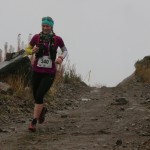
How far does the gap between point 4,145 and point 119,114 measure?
3274mm

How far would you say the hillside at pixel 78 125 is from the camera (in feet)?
18.6

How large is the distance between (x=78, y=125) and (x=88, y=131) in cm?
70

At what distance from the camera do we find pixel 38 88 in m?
7.22

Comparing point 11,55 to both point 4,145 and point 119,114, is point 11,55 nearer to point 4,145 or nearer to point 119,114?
point 119,114

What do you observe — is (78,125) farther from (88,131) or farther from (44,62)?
(44,62)

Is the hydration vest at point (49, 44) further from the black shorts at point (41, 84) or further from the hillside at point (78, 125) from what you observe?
the hillside at point (78, 125)

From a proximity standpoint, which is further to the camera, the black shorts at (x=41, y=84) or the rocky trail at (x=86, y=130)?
the black shorts at (x=41, y=84)

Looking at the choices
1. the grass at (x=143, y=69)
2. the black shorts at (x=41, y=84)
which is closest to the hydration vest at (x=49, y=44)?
the black shorts at (x=41, y=84)

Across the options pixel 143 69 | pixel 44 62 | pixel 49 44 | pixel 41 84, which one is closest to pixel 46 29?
pixel 49 44

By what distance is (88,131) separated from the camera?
6766 mm

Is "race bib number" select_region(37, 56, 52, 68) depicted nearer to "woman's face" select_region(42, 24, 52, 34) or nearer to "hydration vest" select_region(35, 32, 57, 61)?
"hydration vest" select_region(35, 32, 57, 61)

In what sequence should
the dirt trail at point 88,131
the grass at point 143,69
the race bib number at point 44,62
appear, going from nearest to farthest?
the dirt trail at point 88,131, the race bib number at point 44,62, the grass at point 143,69

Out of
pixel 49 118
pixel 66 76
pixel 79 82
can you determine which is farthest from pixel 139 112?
pixel 79 82

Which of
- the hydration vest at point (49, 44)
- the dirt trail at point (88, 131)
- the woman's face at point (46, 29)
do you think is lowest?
the dirt trail at point (88, 131)
